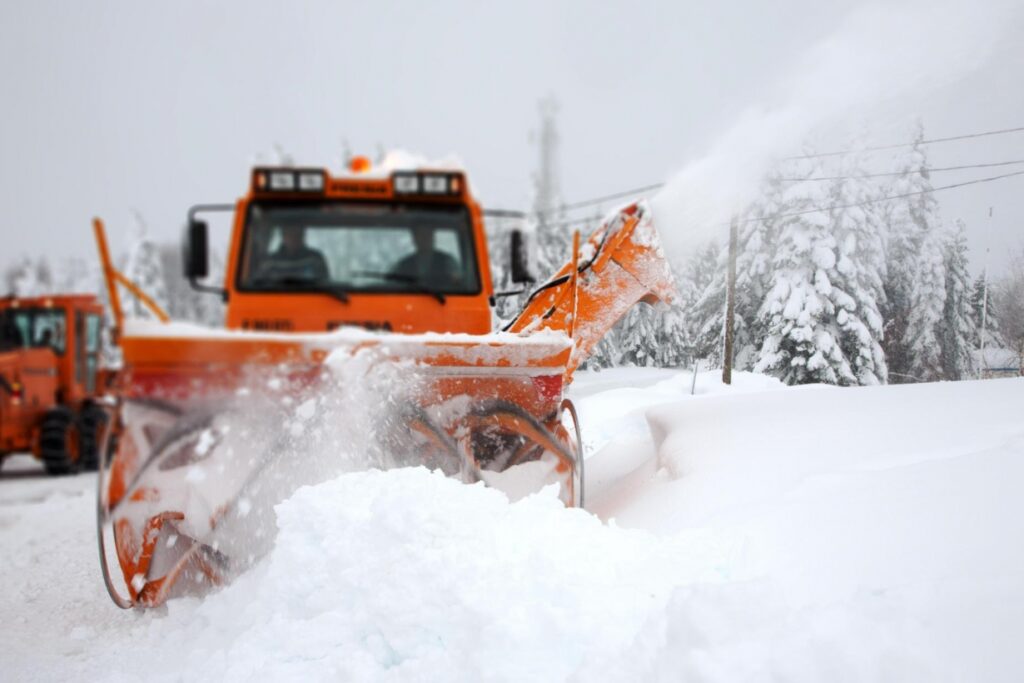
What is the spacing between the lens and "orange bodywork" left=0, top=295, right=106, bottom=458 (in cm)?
859

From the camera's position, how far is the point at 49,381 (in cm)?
901

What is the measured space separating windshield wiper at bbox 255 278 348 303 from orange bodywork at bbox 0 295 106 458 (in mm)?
5499

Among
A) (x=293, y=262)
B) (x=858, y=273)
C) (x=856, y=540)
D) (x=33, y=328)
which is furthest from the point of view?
(x=33, y=328)

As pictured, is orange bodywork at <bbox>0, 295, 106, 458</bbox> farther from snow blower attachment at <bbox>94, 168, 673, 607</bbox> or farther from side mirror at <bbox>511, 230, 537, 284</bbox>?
side mirror at <bbox>511, 230, 537, 284</bbox>

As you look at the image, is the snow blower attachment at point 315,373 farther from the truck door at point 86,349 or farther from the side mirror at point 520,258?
the truck door at point 86,349

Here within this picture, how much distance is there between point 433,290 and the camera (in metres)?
4.29

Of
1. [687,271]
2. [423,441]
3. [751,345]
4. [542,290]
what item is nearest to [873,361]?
[751,345]

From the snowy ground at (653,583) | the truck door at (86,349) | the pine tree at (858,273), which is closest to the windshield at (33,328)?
the truck door at (86,349)

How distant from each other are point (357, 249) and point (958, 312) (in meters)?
4.71

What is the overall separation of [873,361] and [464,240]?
412 cm

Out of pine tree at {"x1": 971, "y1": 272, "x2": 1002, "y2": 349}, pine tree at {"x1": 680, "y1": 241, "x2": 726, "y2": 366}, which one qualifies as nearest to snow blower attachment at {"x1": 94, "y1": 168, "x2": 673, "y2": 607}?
pine tree at {"x1": 680, "y1": 241, "x2": 726, "y2": 366}

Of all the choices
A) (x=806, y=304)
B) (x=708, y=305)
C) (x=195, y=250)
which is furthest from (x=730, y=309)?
(x=195, y=250)

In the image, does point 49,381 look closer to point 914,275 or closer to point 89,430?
point 89,430

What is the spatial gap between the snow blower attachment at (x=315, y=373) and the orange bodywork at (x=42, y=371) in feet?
18.3
